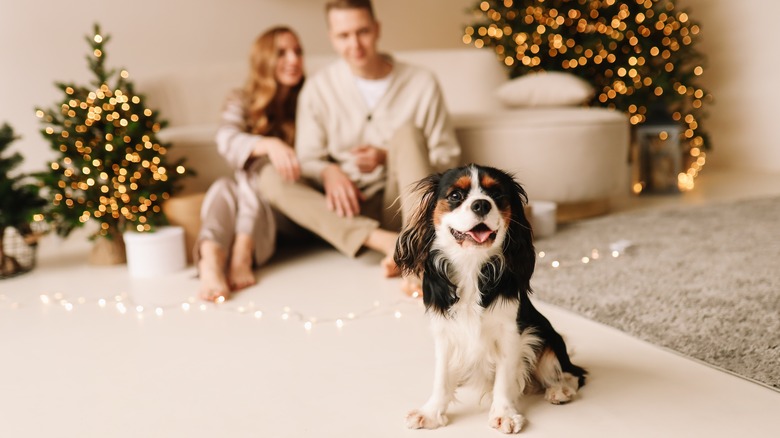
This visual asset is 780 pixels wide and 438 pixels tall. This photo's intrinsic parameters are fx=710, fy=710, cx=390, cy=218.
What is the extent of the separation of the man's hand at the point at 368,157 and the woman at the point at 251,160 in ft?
0.75

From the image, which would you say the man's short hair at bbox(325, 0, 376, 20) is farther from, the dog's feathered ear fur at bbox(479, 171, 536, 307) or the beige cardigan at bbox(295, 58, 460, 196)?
the dog's feathered ear fur at bbox(479, 171, 536, 307)

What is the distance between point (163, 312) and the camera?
86.0 inches

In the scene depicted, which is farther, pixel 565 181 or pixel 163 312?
pixel 565 181

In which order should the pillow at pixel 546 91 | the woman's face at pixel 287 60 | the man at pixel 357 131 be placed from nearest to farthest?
the man at pixel 357 131 < the woman's face at pixel 287 60 < the pillow at pixel 546 91

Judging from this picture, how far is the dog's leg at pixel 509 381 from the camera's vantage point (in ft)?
4.40

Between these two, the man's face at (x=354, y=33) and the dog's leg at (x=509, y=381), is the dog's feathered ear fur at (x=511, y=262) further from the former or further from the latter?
the man's face at (x=354, y=33)

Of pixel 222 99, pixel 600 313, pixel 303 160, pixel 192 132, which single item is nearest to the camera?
pixel 600 313

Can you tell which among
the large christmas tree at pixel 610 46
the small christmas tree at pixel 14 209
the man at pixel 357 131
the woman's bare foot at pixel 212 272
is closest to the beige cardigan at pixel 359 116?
the man at pixel 357 131

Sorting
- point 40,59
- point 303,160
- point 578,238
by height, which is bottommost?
point 578,238

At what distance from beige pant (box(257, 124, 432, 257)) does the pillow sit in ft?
3.83

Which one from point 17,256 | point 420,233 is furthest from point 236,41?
point 420,233

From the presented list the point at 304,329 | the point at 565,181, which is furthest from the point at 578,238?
the point at 304,329

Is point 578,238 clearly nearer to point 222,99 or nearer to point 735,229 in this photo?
point 735,229

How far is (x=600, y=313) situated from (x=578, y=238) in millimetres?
926
